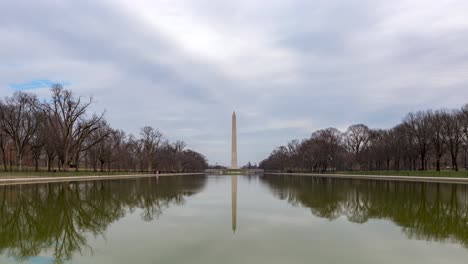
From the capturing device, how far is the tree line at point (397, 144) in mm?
47062

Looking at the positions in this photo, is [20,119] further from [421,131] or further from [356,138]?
[356,138]

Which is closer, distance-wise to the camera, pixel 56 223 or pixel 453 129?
pixel 56 223

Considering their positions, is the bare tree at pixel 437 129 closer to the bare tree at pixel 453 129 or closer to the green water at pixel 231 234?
the bare tree at pixel 453 129

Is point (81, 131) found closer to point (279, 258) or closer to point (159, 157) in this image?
point (159, 157)

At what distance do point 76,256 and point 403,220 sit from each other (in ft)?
32.7

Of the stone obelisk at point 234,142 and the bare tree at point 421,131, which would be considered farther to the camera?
the stone obelisk at point 234,142

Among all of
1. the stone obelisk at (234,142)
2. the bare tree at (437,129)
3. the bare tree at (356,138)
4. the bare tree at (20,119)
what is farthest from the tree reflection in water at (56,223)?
the bare tree at (356,138)

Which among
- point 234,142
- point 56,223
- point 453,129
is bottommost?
point 56,223

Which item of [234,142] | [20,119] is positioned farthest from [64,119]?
[234,142]

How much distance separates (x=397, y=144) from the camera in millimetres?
55188

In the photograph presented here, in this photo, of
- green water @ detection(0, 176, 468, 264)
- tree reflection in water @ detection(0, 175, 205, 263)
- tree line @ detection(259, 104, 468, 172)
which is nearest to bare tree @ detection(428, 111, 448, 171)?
tree line @ detection(259, 104, 468, 172)

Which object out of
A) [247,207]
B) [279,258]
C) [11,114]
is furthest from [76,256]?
[11,114]

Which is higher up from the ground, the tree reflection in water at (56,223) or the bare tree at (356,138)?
the bare tree at (356,138)

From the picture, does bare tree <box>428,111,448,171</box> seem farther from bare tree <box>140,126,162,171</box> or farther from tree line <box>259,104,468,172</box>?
bare tree <box>140,126,162,171</box>
